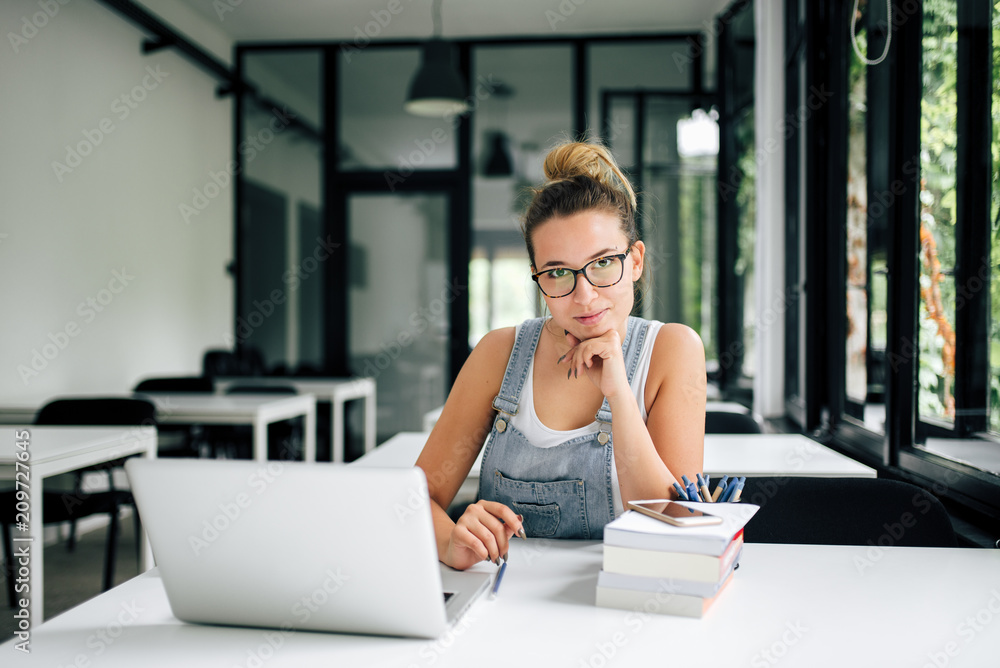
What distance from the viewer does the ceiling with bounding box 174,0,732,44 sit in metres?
5.59

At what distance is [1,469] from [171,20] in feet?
14.0

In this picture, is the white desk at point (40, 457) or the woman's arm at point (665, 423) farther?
the white desk at point (40, 457)

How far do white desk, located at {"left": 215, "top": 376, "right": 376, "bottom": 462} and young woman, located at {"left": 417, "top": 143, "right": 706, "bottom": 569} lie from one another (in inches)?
136

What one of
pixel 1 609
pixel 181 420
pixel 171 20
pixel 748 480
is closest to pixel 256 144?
pixel 171 20

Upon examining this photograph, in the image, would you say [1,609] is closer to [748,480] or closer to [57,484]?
[57,484]

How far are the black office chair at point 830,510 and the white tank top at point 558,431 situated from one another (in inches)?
11.0

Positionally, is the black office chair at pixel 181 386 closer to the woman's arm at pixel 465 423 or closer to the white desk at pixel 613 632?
the woman's arm at pixel 465 423

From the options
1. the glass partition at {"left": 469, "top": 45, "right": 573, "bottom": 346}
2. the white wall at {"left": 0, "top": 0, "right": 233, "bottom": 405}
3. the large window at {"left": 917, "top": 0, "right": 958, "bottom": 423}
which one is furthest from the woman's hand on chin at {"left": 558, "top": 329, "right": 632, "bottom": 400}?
the glass partition at {"left": 469, "top": 45, "right": 573, "bottom": 346}

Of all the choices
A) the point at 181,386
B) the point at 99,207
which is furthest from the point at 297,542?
the point at 99,207

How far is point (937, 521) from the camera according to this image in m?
1.34

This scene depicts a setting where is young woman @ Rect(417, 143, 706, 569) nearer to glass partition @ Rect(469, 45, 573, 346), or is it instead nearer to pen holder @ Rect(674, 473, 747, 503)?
pen holder @ Rect(674, 473, 747, 503)

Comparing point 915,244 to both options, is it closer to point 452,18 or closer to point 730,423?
point 730,423

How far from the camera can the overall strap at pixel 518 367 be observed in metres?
1.43

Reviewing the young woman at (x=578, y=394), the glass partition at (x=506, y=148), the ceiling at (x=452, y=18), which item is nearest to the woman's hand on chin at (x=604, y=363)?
the young woman at (x=578, y=394)
